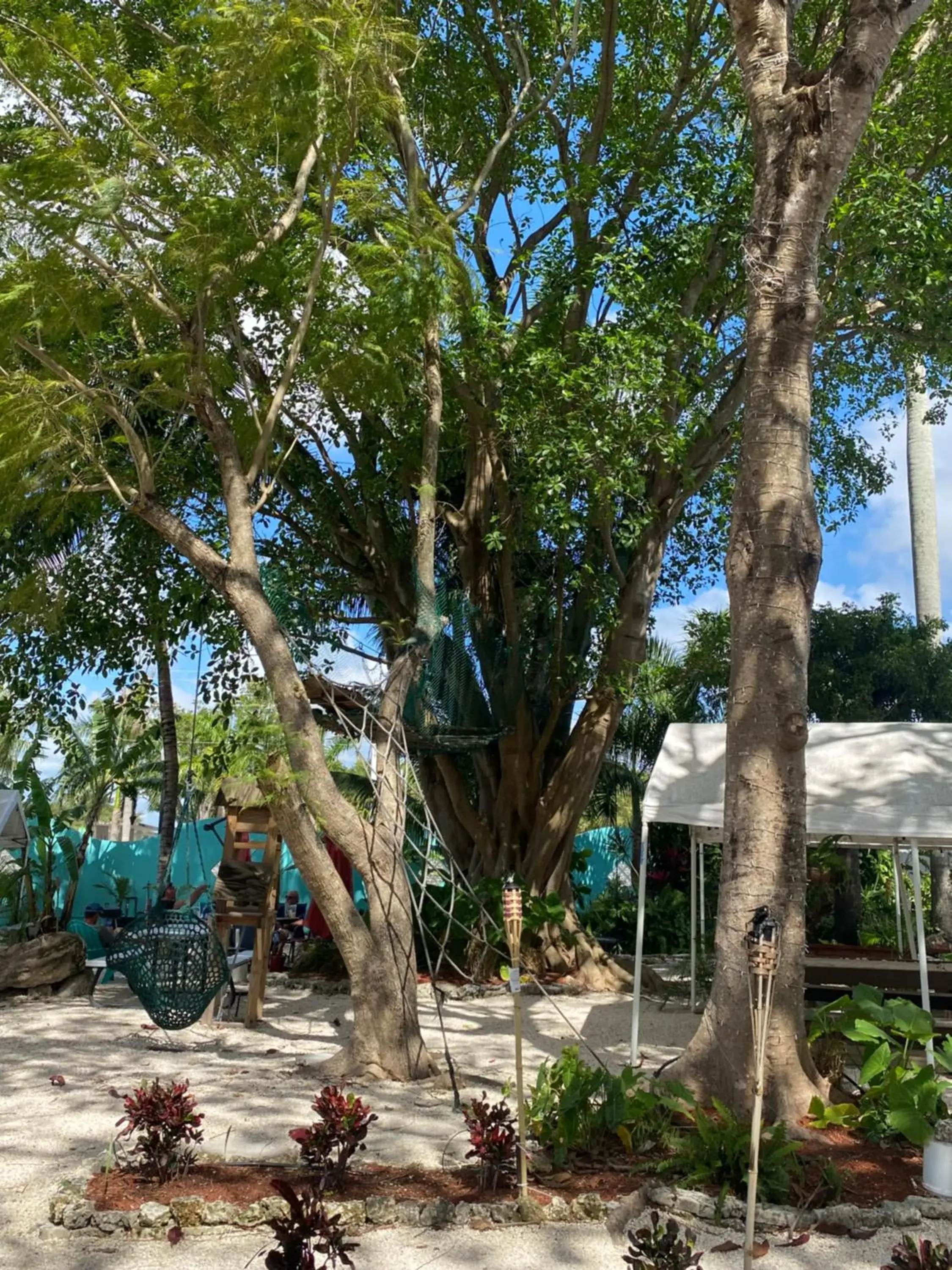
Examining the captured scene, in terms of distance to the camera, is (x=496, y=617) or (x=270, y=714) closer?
(x=270, y=714)

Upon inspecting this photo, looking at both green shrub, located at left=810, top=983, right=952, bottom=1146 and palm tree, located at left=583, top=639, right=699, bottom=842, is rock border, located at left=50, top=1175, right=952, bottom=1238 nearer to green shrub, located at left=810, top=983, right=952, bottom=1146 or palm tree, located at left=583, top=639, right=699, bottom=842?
green shrub, located at left=810, top=983, right=952, bottom=1146

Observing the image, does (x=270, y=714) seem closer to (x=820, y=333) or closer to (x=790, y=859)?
(x=790, y=859)

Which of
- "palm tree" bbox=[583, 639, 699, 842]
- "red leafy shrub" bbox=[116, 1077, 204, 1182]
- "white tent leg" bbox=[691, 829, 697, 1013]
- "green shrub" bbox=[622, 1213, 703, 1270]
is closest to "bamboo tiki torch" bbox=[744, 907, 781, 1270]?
"green shrub" bbox=[622, 1213, 703, 1270]

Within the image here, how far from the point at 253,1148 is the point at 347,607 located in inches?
361

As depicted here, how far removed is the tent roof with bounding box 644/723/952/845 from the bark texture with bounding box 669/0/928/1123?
1.19 m

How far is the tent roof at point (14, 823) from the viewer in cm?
1327

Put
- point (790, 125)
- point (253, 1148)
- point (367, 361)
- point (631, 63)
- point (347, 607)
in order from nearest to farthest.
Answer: point (253, 1148)
point (790, 125)
point (367, 361)
point (631, 63)
point (347, 607)

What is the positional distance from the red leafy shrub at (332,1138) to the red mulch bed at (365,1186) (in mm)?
89

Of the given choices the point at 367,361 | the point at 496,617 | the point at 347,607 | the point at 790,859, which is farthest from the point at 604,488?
the point at 347,607

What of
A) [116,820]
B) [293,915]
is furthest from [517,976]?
[116,820]

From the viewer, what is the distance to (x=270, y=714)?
26.9 ft

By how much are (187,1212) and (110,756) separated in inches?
488

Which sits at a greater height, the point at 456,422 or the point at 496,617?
the point at 456,422

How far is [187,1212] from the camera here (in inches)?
177
